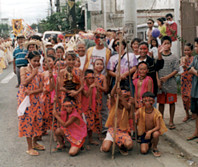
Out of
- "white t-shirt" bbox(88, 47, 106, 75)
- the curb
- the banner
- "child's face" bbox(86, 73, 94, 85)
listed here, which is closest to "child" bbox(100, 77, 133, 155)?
"child's face" bbox(86, 73, 94, 85)

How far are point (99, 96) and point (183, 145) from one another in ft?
5.94

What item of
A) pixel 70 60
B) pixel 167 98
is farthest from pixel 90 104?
pixel 167 98

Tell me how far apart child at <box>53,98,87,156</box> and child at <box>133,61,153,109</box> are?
114cm

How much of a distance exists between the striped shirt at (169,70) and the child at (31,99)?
2574mm

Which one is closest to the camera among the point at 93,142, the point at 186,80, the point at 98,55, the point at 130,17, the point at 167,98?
the point at 93,142

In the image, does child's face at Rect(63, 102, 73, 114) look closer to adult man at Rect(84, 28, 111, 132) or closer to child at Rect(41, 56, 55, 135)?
child at Rect(41, 56, 55, 135)

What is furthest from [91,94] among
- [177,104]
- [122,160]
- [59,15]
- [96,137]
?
[59,15]

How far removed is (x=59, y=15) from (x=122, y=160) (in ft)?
98.0

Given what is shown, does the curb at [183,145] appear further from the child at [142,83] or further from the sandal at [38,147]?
the sandal at [38,147]

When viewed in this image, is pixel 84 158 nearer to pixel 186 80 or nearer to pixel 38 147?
pixel 38 147

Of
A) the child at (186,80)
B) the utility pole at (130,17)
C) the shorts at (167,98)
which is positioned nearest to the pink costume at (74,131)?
the shorts at (167,98)

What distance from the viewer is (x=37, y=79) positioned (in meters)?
5.16

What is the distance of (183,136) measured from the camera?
560 centimetres

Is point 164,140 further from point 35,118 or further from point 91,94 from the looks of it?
point 35,118
